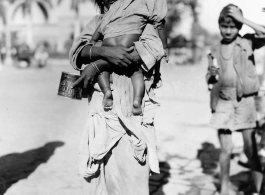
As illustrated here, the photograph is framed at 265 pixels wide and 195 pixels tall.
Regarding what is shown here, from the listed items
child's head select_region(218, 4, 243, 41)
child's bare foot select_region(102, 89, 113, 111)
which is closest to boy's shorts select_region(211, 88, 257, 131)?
child's head select_region(218, 4, 243, 41)

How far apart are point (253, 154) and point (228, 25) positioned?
1.49m

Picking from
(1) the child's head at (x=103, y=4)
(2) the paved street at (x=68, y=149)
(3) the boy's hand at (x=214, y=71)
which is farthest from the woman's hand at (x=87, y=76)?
(2) the paved street at (x=68, y=149)

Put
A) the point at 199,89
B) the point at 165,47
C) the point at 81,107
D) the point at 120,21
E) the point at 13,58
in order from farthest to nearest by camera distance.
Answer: the point at 13,58 < the point at 199,89 < the point at 81,107 < the point at 165,47 < the point at 120,21

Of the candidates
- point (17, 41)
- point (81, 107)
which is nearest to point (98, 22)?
point (81, 107)

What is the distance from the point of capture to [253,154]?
4285mm

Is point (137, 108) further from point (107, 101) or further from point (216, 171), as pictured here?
point (216, 171)

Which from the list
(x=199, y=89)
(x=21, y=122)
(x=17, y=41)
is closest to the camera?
(x=21, y=122)

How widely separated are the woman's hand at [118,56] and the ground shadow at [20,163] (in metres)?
2.79

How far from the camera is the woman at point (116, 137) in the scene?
8.07 ft

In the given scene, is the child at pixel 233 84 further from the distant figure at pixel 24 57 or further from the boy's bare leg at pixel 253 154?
the distant figure at pixel 24 57

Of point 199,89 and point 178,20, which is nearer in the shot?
point 199,89

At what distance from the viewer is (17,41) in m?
53.8

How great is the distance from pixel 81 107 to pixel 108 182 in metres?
8.10

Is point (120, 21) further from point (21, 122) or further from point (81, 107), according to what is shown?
point (81, 107)
